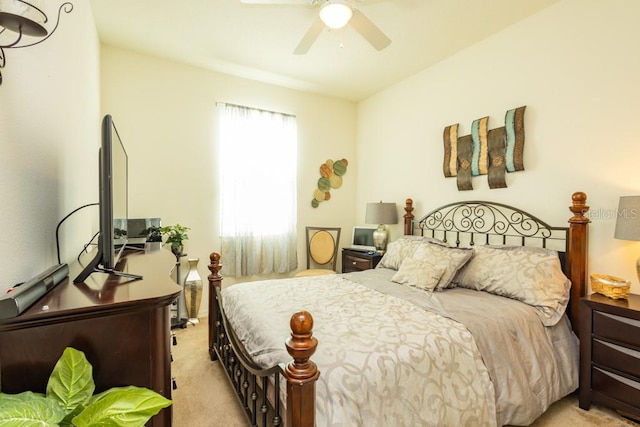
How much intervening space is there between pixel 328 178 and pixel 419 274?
2.29 m

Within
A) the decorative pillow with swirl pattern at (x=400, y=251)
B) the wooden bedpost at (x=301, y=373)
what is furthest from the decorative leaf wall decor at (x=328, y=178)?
the wooden bedpost at (x=301, y=373)

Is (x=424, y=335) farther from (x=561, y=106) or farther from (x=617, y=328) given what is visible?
(x=561, y=106)

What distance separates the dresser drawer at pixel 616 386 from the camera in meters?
1.76

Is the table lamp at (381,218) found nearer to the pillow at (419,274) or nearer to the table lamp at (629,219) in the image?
the pillow at (419,274)

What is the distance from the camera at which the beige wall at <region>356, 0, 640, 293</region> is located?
82.8 inches

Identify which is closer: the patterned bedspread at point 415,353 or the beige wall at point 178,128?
the patterned bedspread at point 415,353

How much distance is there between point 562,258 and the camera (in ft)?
7.70

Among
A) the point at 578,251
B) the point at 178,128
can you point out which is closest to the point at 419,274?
the point at 578,251

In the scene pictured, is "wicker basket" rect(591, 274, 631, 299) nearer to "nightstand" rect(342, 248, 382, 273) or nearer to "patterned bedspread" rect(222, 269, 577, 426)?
"patterned bedspread" rect(222, 269, 577, 426)

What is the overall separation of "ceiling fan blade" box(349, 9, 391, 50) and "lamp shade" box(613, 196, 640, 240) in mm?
1864

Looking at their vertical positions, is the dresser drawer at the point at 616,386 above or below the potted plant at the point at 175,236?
below

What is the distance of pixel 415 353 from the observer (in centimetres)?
140

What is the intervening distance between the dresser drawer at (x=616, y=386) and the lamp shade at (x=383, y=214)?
218cm

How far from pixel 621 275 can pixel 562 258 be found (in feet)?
1.08
